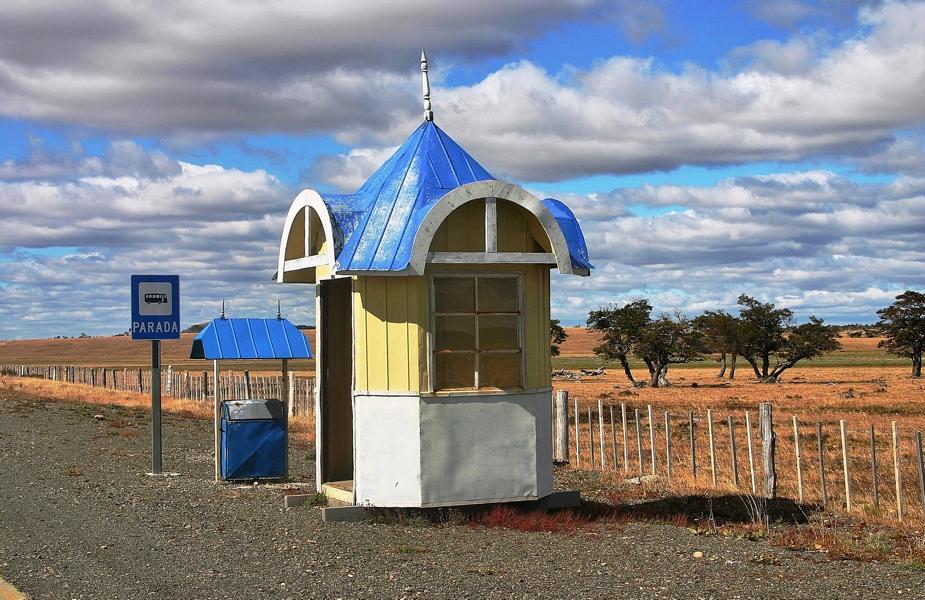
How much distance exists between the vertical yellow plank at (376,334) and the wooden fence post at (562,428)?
7.70 metres

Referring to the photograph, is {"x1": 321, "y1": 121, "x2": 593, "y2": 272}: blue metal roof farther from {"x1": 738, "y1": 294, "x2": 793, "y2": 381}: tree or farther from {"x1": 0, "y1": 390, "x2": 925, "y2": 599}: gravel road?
{"x1": 738, "y1": 294, "x2": 793, "y2": 381}: tree

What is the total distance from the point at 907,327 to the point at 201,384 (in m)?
41.8

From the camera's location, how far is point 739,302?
64.2m

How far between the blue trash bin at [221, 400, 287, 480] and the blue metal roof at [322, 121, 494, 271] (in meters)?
4.06

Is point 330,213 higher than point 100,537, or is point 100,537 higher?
point 330,213

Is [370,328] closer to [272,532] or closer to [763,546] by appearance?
[272,532]

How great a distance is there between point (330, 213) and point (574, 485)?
19.3ft

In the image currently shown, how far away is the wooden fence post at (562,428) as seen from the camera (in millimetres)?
18594

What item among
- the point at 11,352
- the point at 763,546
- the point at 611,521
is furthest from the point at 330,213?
the point at 11,352

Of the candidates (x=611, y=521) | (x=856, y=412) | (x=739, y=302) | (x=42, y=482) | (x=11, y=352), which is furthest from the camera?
(x=11, y=352)

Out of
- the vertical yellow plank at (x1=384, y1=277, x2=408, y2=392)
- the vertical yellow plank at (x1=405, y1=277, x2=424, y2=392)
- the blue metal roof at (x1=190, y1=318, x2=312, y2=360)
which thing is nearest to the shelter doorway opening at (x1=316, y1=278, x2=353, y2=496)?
the blue metal roof at (x1=190, y1=318, x2=312, y2=360)

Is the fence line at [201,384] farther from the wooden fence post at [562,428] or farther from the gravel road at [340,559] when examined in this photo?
the gravel road at [340,559]

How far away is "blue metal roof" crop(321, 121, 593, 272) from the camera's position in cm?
1115

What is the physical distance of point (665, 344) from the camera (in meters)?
54.9
